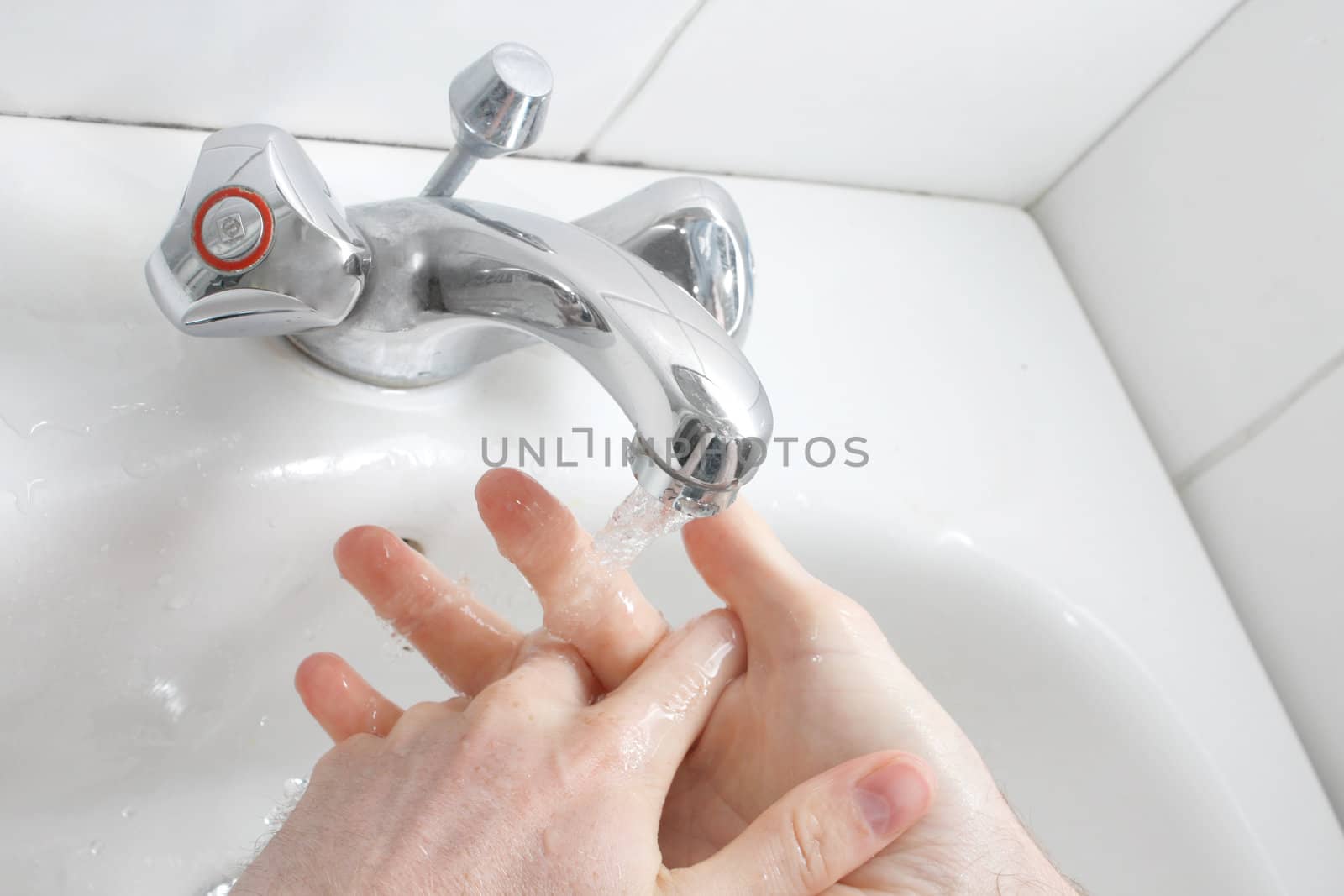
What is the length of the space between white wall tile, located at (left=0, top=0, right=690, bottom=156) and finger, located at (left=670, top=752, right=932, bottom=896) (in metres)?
0.28

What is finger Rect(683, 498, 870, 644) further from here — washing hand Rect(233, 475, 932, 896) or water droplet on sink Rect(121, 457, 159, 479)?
water droplet on sink Rect(121, 457, 159, 479)

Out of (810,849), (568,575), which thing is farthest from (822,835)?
(568,575)

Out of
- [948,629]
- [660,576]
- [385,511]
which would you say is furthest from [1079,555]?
[385,511]

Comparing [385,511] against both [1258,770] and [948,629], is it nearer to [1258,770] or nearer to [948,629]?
[948,629]

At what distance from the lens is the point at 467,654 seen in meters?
0.40

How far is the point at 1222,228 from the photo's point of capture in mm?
544

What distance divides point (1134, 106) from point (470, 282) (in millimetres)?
397

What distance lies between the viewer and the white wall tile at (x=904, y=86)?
1.55 ft

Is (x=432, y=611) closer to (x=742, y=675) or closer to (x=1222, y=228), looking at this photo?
(x=742, y=675)

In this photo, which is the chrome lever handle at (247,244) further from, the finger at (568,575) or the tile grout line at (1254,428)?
the tile grout line at (1254,428)

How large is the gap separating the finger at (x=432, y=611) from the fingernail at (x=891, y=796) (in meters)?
0.13

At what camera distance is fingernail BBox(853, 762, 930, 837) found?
308 millimetres

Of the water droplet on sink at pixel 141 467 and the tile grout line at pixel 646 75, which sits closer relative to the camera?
the water droplet on sink at pixel 141 467

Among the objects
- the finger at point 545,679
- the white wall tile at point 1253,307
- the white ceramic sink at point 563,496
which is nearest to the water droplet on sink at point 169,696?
the white ceramic sink at point 563,496
